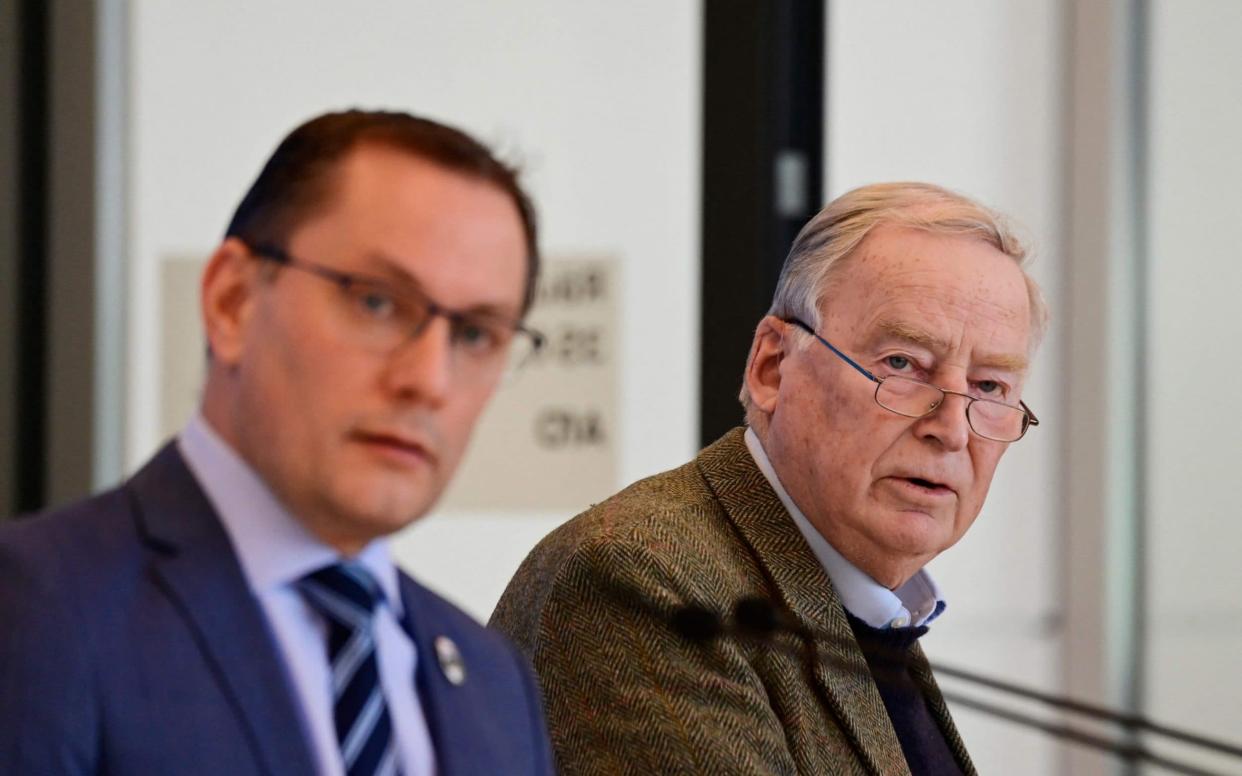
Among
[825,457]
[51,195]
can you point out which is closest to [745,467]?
[825,457]

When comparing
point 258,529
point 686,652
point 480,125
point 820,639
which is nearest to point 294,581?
point 258,529

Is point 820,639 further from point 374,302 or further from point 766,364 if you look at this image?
point 374,302

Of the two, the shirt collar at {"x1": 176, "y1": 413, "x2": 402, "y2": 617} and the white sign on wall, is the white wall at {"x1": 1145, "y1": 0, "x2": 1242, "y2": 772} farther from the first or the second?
the shirt collar at {"x1": 176, "y1": 413, "x2": 402, "y2": 617}

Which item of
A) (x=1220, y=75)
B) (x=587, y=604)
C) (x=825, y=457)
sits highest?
(x=1220, y=75)

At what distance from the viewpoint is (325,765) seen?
773 millimetres

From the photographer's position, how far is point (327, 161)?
2.62ft

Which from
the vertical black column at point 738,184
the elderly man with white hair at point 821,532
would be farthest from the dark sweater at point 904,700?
the vertical black column at point 738,184

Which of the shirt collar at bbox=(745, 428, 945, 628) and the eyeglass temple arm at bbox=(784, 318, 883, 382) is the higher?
the eyeglass temple arm at bbox=(784, 318, 883, 382)

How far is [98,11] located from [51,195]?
1.12 feet

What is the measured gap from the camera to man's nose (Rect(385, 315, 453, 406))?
30.2 inches

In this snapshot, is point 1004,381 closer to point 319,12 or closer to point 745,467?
point 745,467

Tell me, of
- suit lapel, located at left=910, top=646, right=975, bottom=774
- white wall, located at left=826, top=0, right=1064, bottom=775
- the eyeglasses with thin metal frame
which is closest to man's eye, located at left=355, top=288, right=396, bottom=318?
the eyeglasses with thin metal frame

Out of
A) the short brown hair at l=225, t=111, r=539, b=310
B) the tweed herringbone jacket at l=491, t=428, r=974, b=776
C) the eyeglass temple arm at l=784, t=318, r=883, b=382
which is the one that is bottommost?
the tweed herringbone jacket at l=491, t=428, r=974, b=776

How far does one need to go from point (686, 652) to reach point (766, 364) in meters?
0.36
